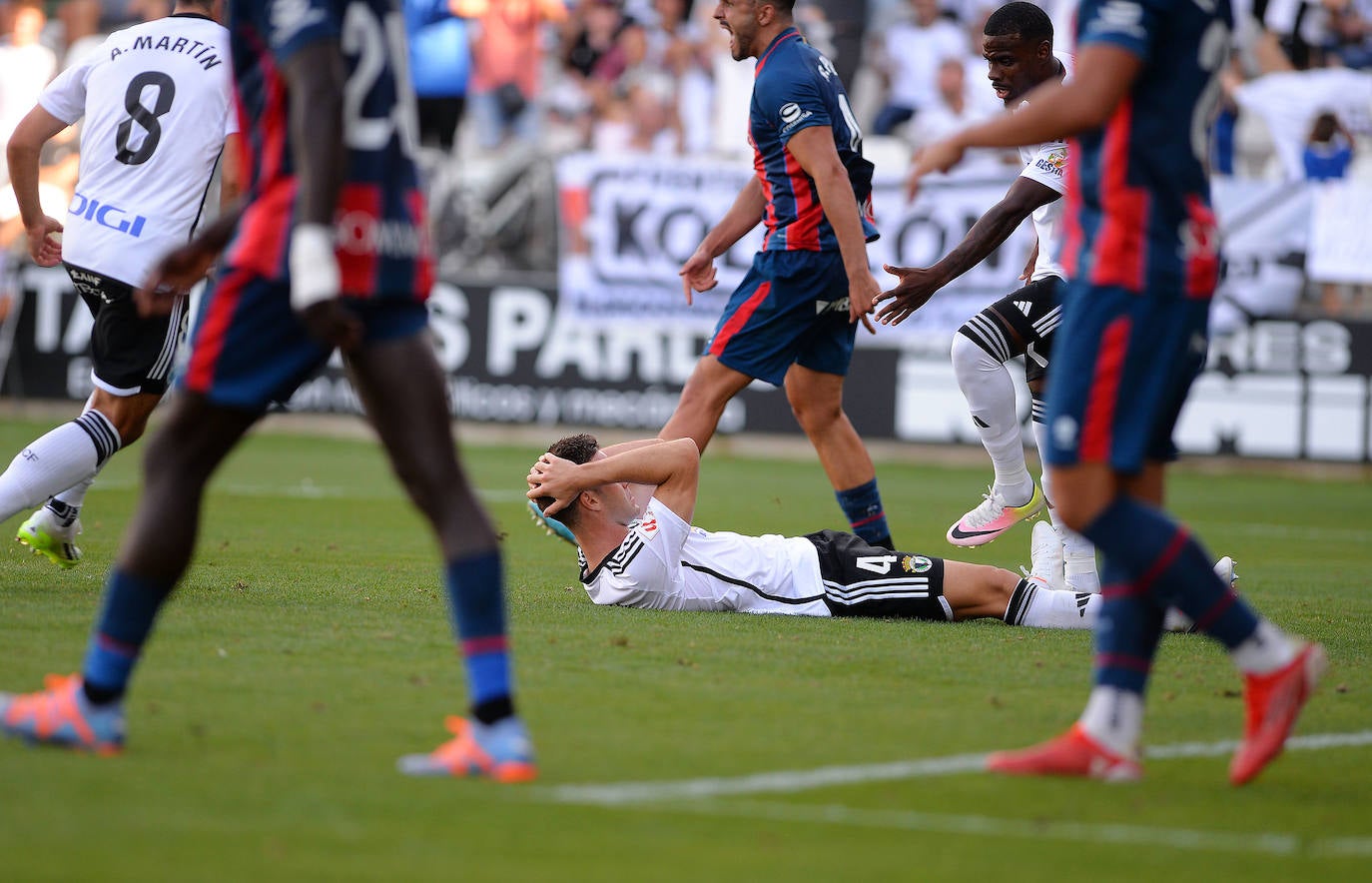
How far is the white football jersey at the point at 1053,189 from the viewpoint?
778 centimetres

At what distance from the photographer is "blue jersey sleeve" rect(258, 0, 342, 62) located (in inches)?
165

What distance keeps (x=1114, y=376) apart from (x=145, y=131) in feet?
15.0

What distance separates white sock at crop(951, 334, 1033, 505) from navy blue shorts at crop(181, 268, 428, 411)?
412cm

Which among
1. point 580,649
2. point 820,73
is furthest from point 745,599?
point 820,73

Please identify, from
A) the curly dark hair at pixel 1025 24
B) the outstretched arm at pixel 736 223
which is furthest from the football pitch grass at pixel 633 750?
the curly dark hair at pixel 1025 24

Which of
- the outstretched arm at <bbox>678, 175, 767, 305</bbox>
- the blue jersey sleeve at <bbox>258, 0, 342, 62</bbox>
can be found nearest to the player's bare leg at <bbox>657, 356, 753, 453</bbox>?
the outstretched arm at <bbox>678, 175, 767, 305</bbox>

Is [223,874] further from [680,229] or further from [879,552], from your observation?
[680,229]

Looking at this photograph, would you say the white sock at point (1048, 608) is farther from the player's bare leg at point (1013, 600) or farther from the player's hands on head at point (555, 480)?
the player's hands on head at point (555, 480)

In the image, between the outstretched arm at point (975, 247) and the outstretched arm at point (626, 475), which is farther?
the outstretched arm at point (975, 247)

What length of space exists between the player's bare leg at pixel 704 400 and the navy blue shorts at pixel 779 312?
2.0 inches

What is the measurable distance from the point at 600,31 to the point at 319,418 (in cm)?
642

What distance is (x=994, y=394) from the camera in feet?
27.0

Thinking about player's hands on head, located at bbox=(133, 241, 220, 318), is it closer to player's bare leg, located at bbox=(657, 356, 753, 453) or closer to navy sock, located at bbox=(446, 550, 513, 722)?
navy sock, located at bbox=(446, 550, 513, 722)

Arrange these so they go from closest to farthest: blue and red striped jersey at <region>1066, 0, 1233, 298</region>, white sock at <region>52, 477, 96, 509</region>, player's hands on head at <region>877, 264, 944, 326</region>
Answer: blue and red striped jersey at <region>1066, 0, 1233, 298</region>, white sock at <region>52, 477, 96, 509</region>, player's hands on head at <region>877, 264, 944, 326</region>
